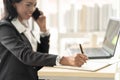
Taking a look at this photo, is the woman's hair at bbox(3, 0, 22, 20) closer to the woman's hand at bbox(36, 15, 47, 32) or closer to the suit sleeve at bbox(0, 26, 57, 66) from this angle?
the suit sleeve at bbox(0, 26, 57, 66)

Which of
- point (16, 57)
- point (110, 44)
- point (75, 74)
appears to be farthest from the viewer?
point (110, 44)

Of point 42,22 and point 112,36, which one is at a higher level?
point 42,22

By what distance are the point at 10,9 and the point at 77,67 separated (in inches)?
22.5

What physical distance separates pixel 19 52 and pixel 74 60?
0.31 meters

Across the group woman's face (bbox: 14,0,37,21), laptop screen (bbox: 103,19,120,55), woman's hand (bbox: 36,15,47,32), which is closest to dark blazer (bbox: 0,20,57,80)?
woman's face (bbox: 14,0,37,21)

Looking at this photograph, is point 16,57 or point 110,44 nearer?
point 16,57

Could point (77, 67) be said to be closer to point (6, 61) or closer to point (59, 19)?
point (6, 61)

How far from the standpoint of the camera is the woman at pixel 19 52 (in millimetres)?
1422

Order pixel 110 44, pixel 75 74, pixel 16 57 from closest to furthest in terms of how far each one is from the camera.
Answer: pixel 75 74, pixel 16 57, pixel 110 44

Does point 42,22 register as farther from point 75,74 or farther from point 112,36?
point 75,74

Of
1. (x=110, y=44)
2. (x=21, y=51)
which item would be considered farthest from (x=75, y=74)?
(x=110, y=44)

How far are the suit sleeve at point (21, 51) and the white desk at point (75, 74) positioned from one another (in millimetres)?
59

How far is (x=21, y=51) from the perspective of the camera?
143 cm

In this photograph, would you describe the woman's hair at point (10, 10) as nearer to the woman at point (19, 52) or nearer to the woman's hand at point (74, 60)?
the woman at point (19, 52)
